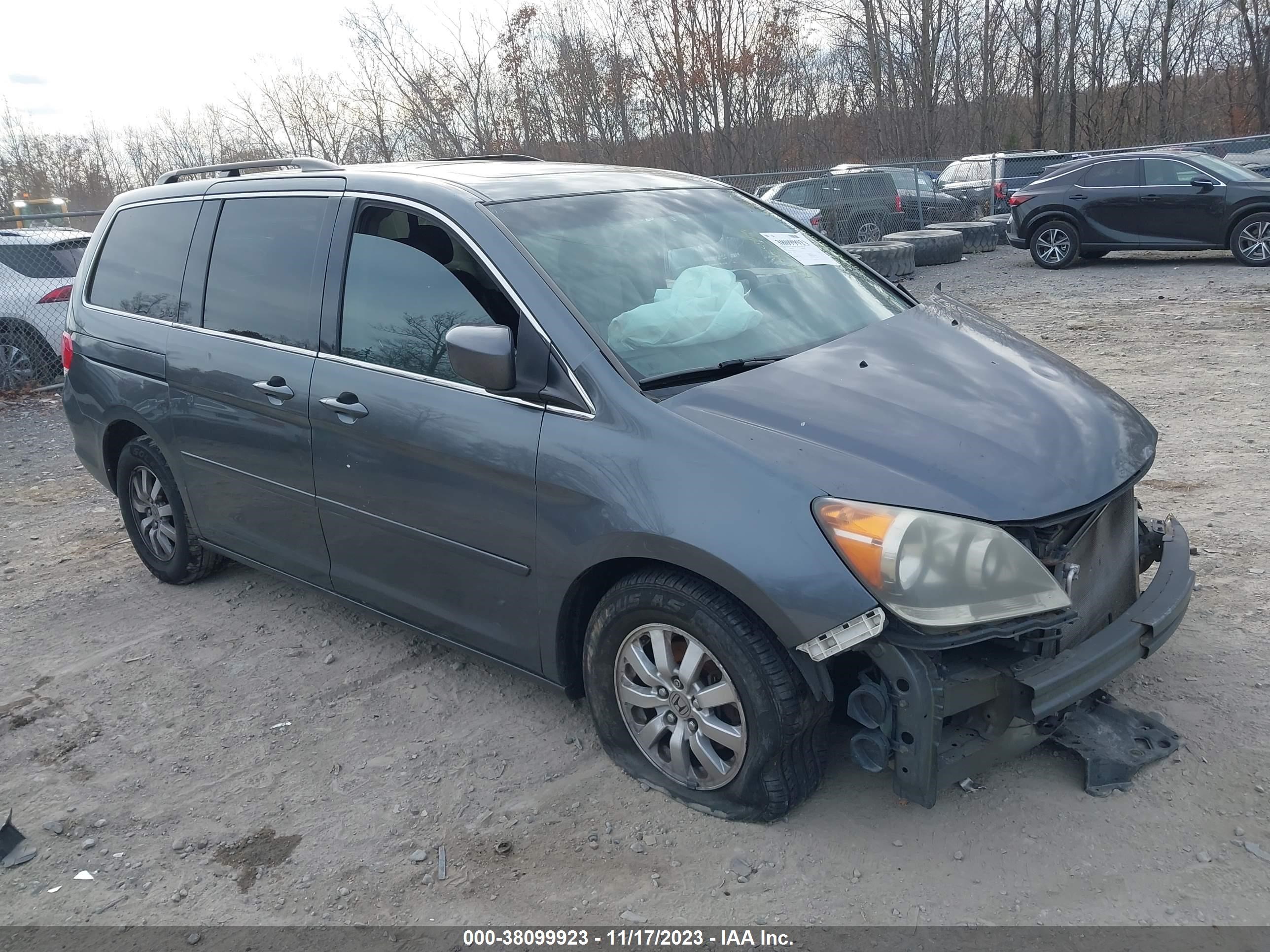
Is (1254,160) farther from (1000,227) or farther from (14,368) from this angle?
(14,368)

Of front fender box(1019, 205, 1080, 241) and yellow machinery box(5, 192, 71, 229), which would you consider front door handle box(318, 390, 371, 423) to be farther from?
front fender box(1019, 205, 1080, 241)

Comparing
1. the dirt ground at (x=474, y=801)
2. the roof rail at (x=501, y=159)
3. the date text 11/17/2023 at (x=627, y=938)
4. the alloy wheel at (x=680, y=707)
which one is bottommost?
the date text 11/17/2023 at (x=627, y=938)

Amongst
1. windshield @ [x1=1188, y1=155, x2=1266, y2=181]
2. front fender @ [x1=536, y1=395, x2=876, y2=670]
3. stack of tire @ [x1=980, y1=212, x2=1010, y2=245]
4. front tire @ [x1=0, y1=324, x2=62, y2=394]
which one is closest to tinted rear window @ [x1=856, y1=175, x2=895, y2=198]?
stack of tire @ [x1=980, y1=212, x2=1010, y2=245]

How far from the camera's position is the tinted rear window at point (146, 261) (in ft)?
15.1

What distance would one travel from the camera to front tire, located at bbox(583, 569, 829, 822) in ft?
9.06

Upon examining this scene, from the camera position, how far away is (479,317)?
131 inches

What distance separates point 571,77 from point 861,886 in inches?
1104

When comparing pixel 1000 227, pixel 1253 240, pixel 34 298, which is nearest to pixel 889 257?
pixel 1253 240

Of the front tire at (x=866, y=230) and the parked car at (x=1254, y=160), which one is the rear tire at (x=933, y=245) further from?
the parked car at (x=1254, y=160)

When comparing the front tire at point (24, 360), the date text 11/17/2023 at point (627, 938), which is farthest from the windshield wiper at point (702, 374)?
the front tire at point (24, 360)

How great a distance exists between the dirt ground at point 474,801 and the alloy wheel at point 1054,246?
1119 centimetres

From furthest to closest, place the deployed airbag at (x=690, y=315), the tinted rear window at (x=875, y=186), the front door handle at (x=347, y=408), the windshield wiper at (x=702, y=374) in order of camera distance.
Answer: the tinted rear window at (x=875, y=186) < the front door handle at (x=347, y=408) < the deployed airbag at (x=690, y=315) < the windshield wiper at (x=702, y=374)

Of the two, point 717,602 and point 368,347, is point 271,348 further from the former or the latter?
point 717,602

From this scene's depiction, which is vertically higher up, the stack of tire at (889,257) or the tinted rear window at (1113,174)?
the tinted rear window at (1113,174)
